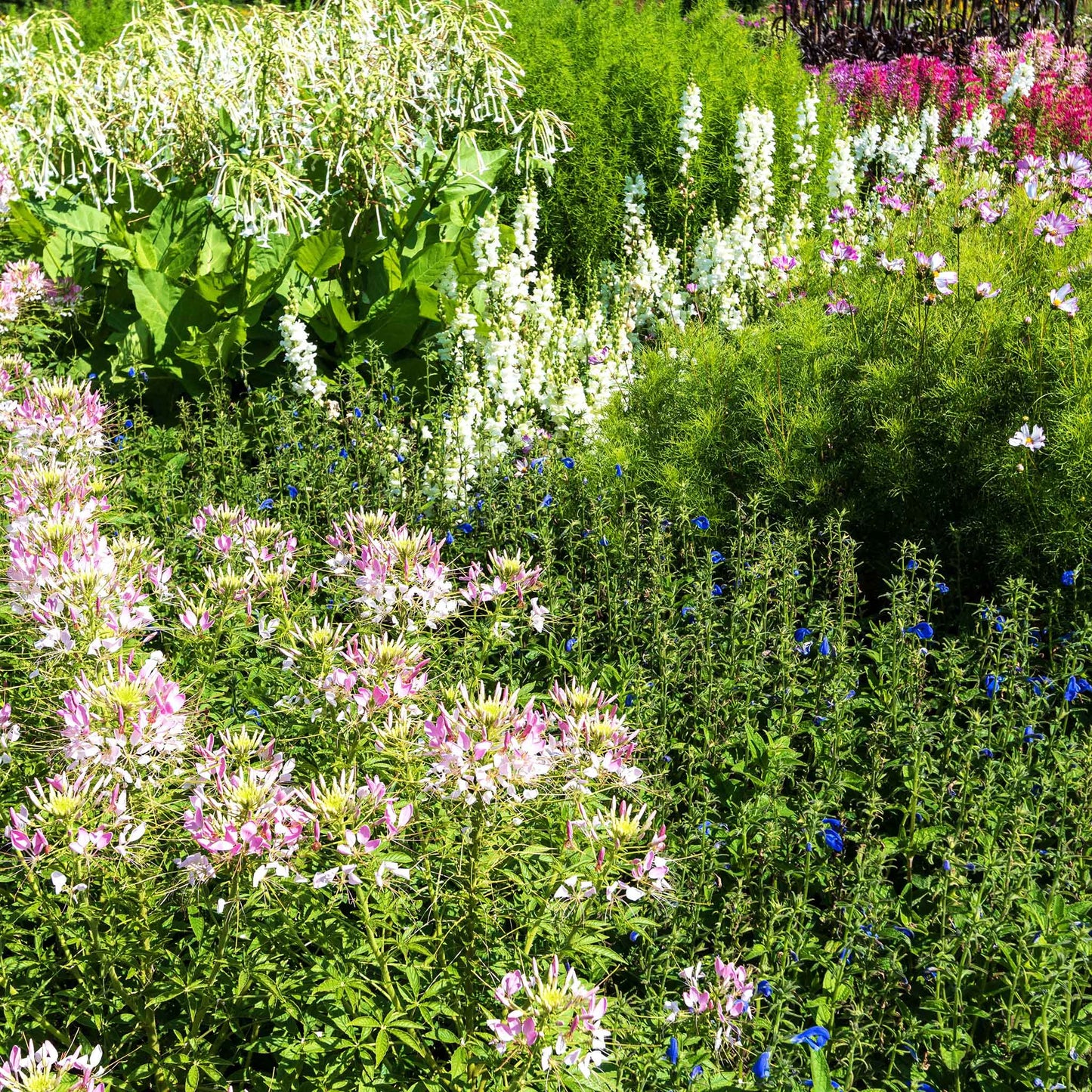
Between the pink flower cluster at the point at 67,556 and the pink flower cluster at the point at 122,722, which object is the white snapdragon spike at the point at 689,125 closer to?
the pink flower cluster at the point at 67,556

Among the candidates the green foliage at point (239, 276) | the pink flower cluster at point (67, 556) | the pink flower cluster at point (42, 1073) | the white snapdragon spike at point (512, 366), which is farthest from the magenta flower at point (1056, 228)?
the pink flower cluster at point (42, 1073)

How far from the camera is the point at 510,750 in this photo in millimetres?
1826

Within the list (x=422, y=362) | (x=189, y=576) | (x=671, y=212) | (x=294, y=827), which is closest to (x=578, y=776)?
(x=294, y=827)

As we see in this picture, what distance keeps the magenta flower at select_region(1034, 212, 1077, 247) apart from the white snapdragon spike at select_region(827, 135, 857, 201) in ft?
7.24

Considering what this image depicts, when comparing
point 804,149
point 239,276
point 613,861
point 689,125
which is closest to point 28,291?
point 239,276

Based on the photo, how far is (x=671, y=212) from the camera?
737 cm

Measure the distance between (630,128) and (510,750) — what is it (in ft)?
20.9

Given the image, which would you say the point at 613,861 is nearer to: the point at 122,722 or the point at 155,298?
the point at 122,722

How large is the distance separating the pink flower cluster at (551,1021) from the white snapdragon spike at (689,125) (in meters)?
5.93

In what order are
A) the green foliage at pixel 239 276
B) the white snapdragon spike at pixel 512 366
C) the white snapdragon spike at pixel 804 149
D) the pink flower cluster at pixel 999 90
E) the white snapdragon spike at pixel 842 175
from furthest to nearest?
the pink flower cluster at pixel 999 90, the white snapdragon spike at pixel 804 149, the white snapdragon spike at pixel 842 175, the green foliage at pixel 239 276, the white snapdragon spike at pixel 512 366

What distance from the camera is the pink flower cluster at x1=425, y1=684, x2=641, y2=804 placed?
1.82m

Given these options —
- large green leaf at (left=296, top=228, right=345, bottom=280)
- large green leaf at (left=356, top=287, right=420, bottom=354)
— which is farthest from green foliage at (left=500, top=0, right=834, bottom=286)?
large green leaf at (left=296, top=228, right=345, bottom=280)

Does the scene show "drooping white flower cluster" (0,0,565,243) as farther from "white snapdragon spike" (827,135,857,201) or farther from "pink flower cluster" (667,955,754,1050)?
"pink flower cluster" (667,955,754,1050)

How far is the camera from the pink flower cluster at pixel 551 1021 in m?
1.71
